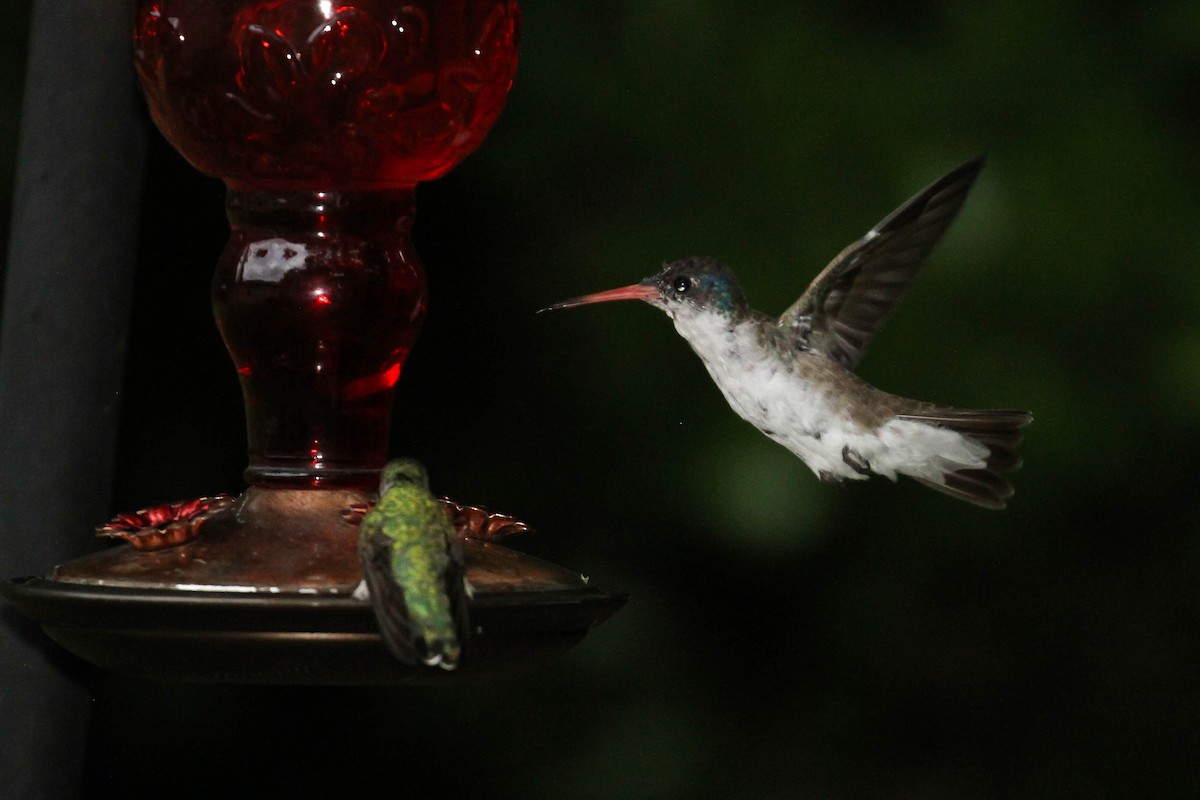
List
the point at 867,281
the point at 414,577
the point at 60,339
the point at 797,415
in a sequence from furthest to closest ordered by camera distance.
Result: the point at 867,281 → the point at 797,415 → the point at 60,339 → the point at 414,577

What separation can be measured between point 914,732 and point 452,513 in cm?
275

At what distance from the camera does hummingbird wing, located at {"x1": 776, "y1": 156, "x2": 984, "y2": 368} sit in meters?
3.38

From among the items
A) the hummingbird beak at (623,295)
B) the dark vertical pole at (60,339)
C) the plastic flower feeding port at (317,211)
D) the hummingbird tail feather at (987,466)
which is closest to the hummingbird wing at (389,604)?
the plastic flower feeding port at (317,211)

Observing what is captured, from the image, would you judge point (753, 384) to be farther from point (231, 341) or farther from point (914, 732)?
point (914, 732)

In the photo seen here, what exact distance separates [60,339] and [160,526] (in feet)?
1.43

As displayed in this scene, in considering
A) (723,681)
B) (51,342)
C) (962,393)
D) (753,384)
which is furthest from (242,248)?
(723,681)

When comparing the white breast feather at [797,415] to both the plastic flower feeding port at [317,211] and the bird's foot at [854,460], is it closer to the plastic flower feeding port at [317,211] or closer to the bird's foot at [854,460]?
the bird's foot at [854,460]

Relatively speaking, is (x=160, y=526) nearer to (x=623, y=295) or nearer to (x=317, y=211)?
(x=317, y=211)

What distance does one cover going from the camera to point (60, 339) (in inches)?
107

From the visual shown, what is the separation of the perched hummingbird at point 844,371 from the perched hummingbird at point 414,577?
38.9 inches

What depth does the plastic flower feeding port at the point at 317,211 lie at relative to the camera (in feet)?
8.27

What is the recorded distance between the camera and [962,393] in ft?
14.8

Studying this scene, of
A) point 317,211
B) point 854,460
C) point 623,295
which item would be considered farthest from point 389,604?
point 854,460

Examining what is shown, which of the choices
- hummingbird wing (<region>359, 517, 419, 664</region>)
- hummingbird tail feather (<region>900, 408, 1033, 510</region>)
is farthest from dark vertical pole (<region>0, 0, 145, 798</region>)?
hummingbird tail feather (<region>900, 408, 1033, 510</region>)
